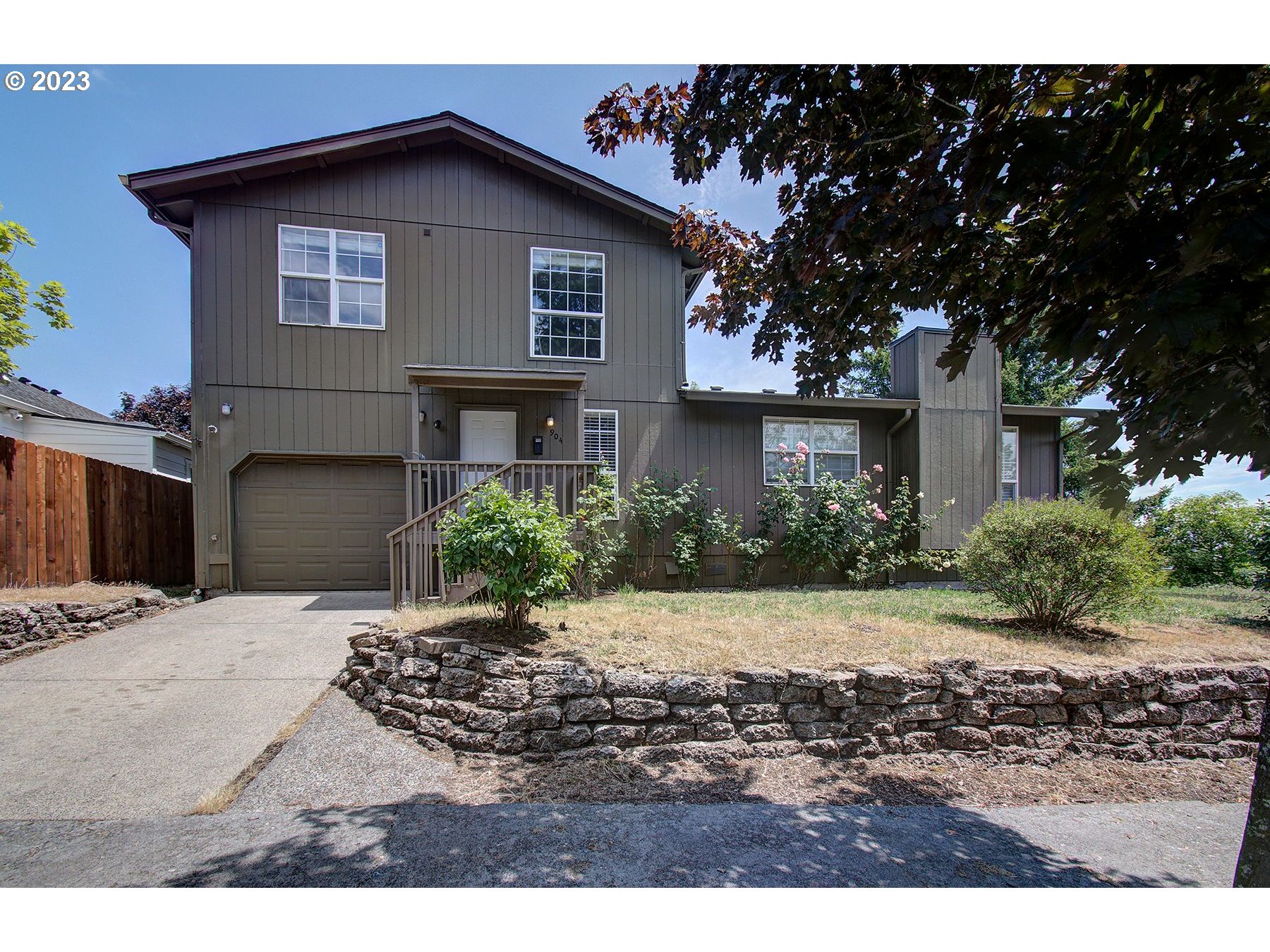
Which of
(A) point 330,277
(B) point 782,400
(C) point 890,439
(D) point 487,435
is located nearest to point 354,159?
(A) point 330,277

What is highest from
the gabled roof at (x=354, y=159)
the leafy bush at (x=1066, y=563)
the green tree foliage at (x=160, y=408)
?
the gabled roof at (x=354, y=159)

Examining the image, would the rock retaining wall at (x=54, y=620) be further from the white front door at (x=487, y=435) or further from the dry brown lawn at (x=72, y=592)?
the white front door at (x=487, y=435)

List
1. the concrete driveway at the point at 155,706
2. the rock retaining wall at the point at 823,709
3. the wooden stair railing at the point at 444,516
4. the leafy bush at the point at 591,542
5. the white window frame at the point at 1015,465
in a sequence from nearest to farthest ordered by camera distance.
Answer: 1. the concrete driveway at the point at 155,706
2. the rock retaining wall at the point at 823,709
3. the wooden stair railing at the point at 444,516
4. the leafy bush at the point at 591,542
5. the white window frame at the point at 1015,465

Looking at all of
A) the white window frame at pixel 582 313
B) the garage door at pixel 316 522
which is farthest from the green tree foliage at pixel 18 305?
the white window frame at pixel 582 313

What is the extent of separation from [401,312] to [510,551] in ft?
19.7

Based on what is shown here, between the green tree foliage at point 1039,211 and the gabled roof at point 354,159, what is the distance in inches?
230

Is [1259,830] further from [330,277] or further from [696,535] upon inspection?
[330,277]

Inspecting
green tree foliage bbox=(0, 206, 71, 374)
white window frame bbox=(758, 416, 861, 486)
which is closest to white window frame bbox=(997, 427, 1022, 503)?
white window frame bbox=(758, 416, 861, 486)

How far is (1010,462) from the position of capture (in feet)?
33.3

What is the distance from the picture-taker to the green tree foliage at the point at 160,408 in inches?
803

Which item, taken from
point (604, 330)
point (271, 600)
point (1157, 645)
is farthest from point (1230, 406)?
point (271, 600)

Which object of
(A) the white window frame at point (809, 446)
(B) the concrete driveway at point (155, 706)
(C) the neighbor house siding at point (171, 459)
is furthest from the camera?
(C) the neighbor house siding at point (171, 459)

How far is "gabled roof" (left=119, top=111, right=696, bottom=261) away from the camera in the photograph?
7617 mm
